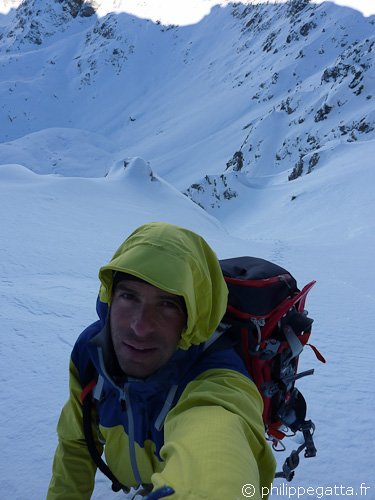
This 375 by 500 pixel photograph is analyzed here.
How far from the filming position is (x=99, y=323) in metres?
1.41

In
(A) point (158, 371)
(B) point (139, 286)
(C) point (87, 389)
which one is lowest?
(C) point (87, 389)

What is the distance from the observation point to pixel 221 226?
13.6m

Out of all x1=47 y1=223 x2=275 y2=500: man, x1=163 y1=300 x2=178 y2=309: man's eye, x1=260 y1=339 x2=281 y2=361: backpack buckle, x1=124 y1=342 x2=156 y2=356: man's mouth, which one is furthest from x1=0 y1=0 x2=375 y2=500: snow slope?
A: x1=163 y1=300 x2=178 y2=309: man's eye

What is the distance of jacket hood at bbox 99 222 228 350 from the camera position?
1.10 m

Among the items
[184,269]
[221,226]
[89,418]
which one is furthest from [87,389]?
[221,226]

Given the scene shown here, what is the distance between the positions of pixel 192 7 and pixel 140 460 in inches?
4204

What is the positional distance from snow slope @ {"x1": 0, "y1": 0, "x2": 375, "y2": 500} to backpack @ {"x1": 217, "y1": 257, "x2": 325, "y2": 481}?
47 centimetres

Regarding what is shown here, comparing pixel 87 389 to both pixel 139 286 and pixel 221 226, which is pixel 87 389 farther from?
pixel 221 226

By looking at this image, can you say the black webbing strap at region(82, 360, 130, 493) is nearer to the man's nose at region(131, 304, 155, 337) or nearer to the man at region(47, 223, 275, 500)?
the man at region(47, 223, 275, 500)

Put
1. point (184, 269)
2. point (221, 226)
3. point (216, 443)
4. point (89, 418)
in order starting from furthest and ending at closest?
point (221, 226), point (89, 418), point (184, 269), point (216, 443)

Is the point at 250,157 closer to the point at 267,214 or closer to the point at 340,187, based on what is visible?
the point at 267,214

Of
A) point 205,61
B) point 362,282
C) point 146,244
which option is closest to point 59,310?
point 146,244

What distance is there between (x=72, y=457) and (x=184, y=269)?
101 cm

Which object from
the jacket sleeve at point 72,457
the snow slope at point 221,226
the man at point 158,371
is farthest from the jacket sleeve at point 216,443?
the snow slope at point 221,226
